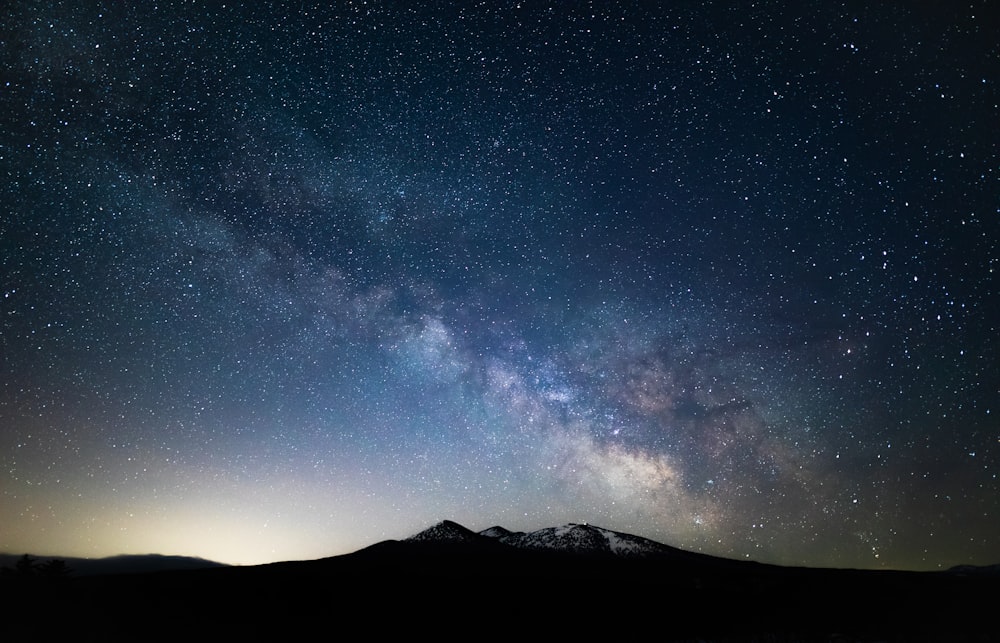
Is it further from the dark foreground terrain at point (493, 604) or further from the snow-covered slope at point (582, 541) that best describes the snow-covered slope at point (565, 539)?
the dark foreground terrain at point (493, 604)

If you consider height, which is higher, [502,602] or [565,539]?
[565,539]

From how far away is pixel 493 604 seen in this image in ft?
299

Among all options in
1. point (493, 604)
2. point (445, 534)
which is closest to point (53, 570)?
point (493, 604)

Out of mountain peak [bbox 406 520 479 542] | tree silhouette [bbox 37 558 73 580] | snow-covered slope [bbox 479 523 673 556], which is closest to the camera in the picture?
tree silhouette [bbox 37 558 73 580]

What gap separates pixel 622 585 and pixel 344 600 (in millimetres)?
52324

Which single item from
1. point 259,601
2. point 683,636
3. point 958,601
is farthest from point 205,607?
point 958,601

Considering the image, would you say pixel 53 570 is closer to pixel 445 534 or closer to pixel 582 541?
pixel 445 534

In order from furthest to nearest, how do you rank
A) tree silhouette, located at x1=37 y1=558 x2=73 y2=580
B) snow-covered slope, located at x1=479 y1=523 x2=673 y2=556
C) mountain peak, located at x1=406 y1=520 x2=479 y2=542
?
1. mountain peak, located at x1=406 y1=520 x2=479 y2=542
2. snow-covered slope, located at x1=479 y1=523 x2=673 y2=556
3. tree silhouette, located at x1=37 y1=558 x2=73 y2=580

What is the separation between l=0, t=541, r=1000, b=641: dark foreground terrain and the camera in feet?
237

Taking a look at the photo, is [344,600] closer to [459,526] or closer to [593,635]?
[593,635]

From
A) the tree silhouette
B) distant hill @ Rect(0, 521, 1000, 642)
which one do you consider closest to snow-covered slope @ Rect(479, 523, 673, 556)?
distant hill @ Rect(0, 521, 1000, 642)

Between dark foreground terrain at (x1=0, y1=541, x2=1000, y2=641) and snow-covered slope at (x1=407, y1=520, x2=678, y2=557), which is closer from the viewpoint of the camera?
dark foreground terrain at (x1=0, y1=541, x2=1000, y2=641)

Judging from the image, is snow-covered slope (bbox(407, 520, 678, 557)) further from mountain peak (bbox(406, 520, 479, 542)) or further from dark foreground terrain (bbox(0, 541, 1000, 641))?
dark foreground terrain (bbox(0, 541, 1000, 641))

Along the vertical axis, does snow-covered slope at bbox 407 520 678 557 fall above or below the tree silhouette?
above
